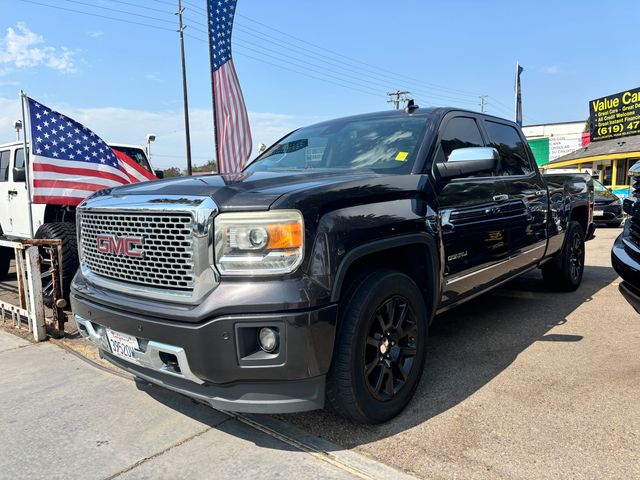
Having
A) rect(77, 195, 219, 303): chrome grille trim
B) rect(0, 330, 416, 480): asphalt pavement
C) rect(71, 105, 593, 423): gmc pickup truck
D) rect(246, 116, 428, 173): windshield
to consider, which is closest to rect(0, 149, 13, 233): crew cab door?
rect(0, 330, 416, 480): asphalt pavement

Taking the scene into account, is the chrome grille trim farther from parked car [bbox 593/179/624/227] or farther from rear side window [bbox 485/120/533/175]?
parked car [bbox 593/179/624/227]

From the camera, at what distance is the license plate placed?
261 centimetres

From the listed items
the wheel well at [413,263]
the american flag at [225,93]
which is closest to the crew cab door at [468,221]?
the wheel well at [413,263]

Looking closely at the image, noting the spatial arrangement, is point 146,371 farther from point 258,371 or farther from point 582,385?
point 582,385

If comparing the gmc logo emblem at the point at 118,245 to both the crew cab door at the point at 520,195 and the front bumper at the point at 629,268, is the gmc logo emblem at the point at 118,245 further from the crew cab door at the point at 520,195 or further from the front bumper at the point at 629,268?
the front bumper at the point at 629,268

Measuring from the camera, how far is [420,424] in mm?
2861

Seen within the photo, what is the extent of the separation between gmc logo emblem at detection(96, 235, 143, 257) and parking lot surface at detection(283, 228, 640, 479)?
4.50 ft

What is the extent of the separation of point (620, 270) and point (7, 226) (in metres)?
8.60

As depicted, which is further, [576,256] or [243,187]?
[576,256]

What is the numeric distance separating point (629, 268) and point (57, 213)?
675 centimetres

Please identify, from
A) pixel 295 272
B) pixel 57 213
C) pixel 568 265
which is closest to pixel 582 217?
pixel 568 265

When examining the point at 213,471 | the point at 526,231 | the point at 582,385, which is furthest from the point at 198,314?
the point at 526,231

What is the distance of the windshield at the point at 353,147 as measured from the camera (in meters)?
3.43

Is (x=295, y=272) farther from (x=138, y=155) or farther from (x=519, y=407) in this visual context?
(x=138, y=155)
